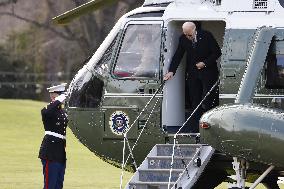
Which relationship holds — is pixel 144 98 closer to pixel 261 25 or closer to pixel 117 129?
pixel 117 129

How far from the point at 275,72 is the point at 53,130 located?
12.5ft

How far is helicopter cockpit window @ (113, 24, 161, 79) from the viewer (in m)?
17.8

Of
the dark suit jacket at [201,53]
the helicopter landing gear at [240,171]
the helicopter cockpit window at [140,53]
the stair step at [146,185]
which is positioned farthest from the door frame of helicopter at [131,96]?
the helicopter landing gear at [240,171]

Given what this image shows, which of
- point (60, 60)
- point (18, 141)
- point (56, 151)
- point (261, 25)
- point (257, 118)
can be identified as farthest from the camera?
point (60, 60)

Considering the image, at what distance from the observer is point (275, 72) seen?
1647 cm

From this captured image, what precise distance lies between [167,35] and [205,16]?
2.35ft

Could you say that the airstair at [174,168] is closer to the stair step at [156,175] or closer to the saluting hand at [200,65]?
the stair step at [156,175]

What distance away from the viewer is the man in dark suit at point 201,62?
57.0ft

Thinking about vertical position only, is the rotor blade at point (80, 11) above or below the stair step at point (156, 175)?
above

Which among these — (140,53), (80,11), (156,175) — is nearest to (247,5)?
(140,53)

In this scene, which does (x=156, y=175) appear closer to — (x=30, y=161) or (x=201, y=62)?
(x=201, y=62)

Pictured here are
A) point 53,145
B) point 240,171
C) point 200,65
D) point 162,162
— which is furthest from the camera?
point 53,145

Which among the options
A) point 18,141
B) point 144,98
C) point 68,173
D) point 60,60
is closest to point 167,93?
point 144,98

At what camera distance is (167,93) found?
17688 millimetres
